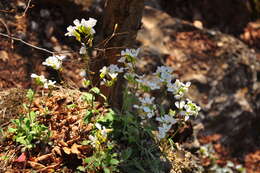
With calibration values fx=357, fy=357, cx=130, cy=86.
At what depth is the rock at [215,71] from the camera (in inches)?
170

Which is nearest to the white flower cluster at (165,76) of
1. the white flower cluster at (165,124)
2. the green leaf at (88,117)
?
the white flower cluster at (165,124)

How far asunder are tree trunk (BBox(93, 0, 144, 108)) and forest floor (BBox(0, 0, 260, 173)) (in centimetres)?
59

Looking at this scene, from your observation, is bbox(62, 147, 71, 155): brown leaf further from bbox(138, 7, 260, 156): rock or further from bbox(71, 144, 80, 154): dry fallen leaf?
bbox(138, 7, 260, 156): rock

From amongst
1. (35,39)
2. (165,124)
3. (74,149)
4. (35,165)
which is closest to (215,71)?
(35,39)

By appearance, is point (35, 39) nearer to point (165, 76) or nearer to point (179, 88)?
point (165, 76)

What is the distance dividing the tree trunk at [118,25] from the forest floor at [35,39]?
0.59 m

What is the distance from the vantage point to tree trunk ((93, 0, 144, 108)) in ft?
8.23

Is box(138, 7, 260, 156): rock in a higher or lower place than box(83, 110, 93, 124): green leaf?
higher

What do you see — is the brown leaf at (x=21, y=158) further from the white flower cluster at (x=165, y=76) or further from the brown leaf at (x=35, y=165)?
the white flower cluster at (x=165, y=76)

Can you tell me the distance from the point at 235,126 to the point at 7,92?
2994 mm

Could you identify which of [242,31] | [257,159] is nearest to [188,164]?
[257,159]

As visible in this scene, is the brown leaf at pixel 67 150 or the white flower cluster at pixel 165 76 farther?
the white flower cluster at pixel 165 76

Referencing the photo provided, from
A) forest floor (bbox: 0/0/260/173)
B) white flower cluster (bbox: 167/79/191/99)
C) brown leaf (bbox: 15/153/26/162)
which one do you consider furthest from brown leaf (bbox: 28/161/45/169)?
forest floor (bbox: 0/0/260/173)

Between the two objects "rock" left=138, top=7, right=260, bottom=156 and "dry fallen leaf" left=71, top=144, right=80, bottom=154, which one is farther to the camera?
"rock" left=138, top=7, right=260, bottom=156
